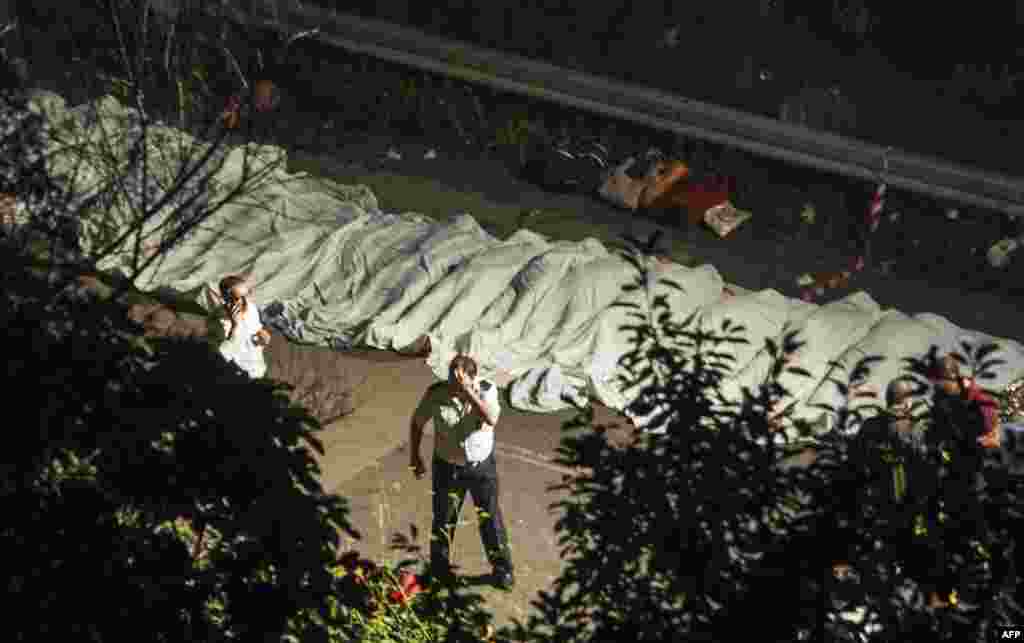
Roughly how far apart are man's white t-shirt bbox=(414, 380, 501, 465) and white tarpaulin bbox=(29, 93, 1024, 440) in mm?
2474

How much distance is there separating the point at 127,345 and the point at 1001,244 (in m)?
12.2

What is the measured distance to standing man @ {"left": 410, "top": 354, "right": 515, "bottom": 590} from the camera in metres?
9.23

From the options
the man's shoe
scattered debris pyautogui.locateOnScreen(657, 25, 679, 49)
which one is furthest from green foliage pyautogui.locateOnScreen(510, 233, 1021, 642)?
scattered debris pyautogui.locateOnScreen(657, 25, 679, 49)

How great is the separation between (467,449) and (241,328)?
90.7 inches

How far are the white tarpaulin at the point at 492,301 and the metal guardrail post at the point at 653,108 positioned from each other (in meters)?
2.66

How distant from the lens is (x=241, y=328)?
1066 centimetres

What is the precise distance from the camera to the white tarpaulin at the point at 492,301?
12.0 m

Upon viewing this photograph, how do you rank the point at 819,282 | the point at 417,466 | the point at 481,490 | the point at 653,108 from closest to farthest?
the point at 481,490, the point at 417,466, the point at 819,282, the point at 653,108

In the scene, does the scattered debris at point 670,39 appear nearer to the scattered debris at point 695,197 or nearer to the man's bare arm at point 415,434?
the scattered debris at point 695,197

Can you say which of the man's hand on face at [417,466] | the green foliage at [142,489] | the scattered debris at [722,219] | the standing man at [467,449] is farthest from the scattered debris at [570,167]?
the green foliage at [142,489]

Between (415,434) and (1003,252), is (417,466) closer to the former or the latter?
(415,434)

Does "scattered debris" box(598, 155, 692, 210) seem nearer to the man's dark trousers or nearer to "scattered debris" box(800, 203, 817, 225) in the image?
"scattered debris" box(800, 203, 817, 225)

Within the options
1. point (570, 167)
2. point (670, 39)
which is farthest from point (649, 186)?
point (670, 39)

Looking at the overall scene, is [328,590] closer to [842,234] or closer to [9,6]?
[842,234]
